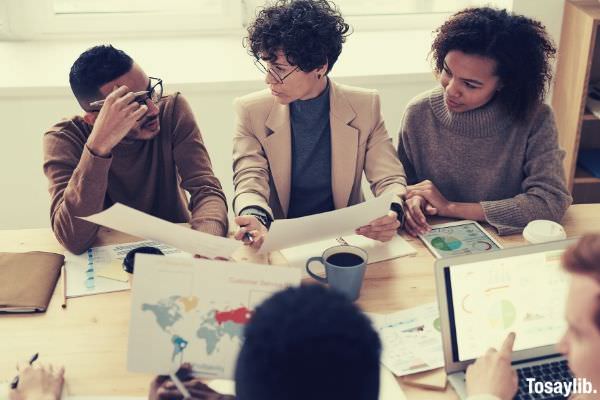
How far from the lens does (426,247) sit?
64.5 inches

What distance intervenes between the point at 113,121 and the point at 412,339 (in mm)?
903

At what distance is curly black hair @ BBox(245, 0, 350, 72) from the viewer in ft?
6.03

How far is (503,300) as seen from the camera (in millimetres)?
1201

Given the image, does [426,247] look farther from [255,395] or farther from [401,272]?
[255,395]

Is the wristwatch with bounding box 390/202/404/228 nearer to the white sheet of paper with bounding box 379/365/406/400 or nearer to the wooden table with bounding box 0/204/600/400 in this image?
the wooden table with bounding box 0/204/600/400

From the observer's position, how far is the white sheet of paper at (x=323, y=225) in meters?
1.42

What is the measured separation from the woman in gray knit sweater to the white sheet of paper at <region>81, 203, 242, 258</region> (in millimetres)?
547

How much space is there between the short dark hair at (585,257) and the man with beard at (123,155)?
93cm

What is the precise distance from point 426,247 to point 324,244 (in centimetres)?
25

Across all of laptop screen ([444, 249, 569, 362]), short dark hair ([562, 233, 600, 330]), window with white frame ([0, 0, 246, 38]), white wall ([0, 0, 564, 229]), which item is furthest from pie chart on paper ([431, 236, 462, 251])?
window with white frame ([0, 0, 246, 38])

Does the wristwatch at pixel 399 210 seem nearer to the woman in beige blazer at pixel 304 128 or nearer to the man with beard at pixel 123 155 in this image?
the woman in beige blazer at pixel 304 128

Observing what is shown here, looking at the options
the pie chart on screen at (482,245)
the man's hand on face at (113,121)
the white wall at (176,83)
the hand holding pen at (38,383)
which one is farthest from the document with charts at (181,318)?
the white wall at (176,83)

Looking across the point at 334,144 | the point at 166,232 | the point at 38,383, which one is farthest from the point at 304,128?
the point at 38,383

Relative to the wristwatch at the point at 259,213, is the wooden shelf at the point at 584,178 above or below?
below
